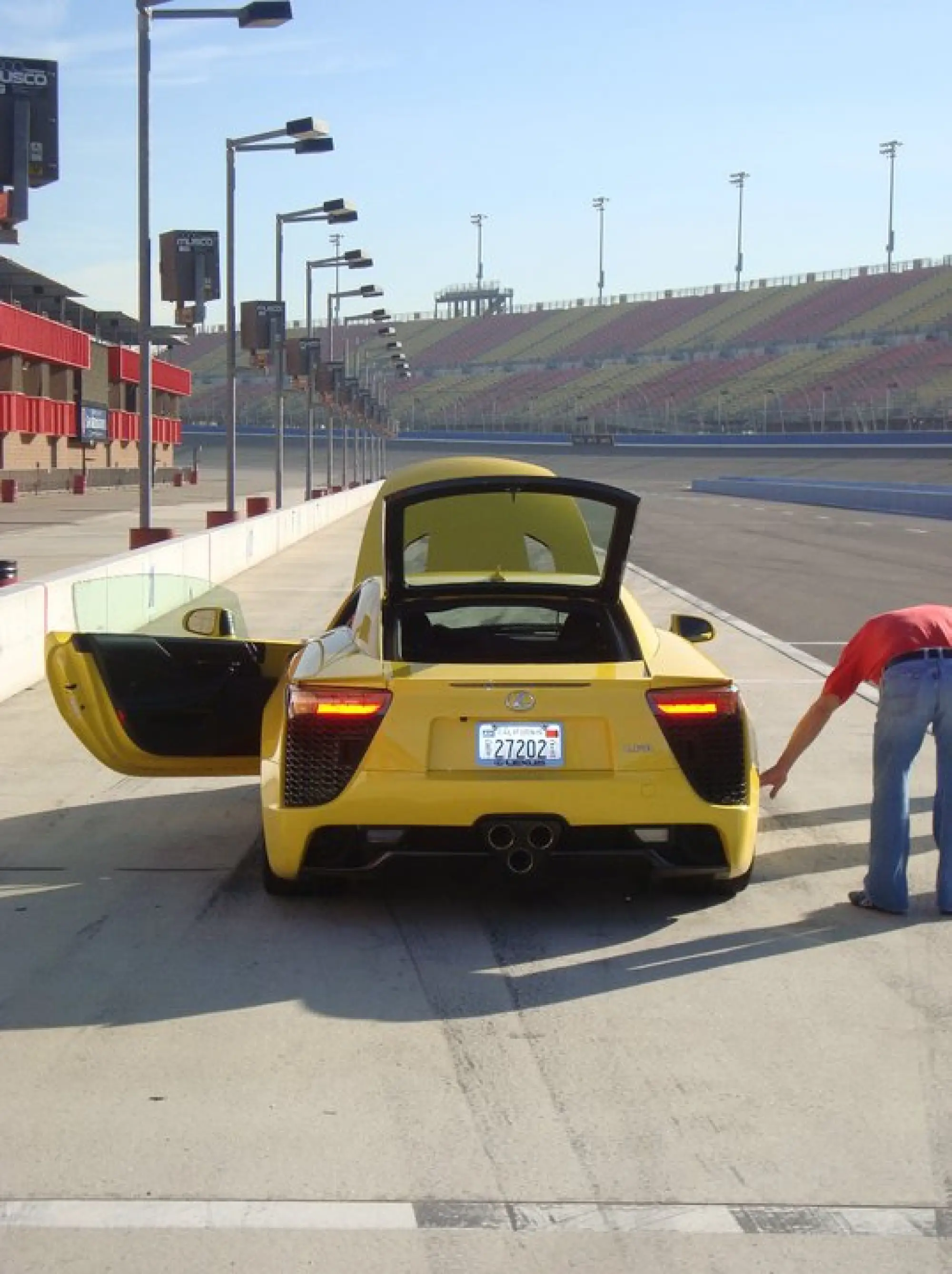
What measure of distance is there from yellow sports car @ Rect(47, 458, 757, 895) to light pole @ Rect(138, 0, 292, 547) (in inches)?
619

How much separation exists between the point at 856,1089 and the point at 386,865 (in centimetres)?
204

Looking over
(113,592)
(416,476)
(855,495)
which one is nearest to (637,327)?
(855,495)

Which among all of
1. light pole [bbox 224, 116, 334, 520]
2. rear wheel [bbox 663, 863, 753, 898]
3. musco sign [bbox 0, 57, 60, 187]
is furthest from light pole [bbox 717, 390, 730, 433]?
rear wheel [bbox 663, 863, 753, 898]

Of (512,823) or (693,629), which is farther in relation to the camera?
(693,629)

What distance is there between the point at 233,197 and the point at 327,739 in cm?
2692

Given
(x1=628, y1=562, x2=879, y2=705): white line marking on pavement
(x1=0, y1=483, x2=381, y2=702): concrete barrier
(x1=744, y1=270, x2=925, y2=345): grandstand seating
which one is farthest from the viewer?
(x1=744, y1=270, x2=925, y2=345): grandstand seating

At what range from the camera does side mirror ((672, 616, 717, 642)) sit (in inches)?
306

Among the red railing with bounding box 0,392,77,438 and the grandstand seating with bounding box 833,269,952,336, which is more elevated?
the grandstand seating with bounding box 833,269,952,336

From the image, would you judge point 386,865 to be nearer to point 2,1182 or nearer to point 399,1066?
point 399,1066

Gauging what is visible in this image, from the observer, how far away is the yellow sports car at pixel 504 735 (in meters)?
6.21

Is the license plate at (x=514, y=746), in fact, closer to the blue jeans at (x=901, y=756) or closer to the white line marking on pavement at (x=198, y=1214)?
the blue jeans at (x=901, y=756)

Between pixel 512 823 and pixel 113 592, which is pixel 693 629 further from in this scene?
pixel 113 592

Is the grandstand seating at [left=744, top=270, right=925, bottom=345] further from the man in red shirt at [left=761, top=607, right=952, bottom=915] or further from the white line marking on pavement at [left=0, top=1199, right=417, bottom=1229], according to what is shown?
the white line marking on pavement at [left=0, top=1199, right=417, bottom=1229]

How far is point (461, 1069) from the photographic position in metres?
4.89
